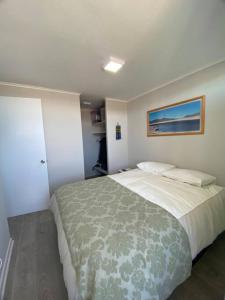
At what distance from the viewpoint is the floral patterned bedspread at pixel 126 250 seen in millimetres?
766

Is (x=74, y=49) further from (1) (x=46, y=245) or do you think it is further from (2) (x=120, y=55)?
(1) (x=46, y=245)

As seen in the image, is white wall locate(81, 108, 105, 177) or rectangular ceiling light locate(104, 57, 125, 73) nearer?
rectangular ceiling light locate(104, 57, 125, 73)

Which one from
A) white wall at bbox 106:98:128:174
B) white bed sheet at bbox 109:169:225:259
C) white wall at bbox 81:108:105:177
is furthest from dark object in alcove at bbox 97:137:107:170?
white bed sheet at bbox 109:169:225:259

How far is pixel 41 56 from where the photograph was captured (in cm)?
150

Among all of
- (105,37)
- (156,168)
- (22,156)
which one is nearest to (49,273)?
(22,156)

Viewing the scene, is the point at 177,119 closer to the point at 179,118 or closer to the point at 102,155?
the point at 179,118

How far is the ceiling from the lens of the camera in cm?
96

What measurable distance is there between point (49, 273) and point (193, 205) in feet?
5.53

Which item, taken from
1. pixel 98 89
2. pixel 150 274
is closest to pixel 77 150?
pixel 98 89

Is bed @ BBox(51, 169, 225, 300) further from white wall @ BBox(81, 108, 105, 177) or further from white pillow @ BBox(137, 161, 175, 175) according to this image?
white wall @ BBox(81, 108, 105, 177)

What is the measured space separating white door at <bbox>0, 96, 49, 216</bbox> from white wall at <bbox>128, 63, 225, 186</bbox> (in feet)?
7.58

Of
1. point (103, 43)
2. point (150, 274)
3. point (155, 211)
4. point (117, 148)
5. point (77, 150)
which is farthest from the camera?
point (117, 148)

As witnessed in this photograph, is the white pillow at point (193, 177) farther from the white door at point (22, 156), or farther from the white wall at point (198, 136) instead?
the white door at point (22, 156)

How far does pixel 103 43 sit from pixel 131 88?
143 cm
